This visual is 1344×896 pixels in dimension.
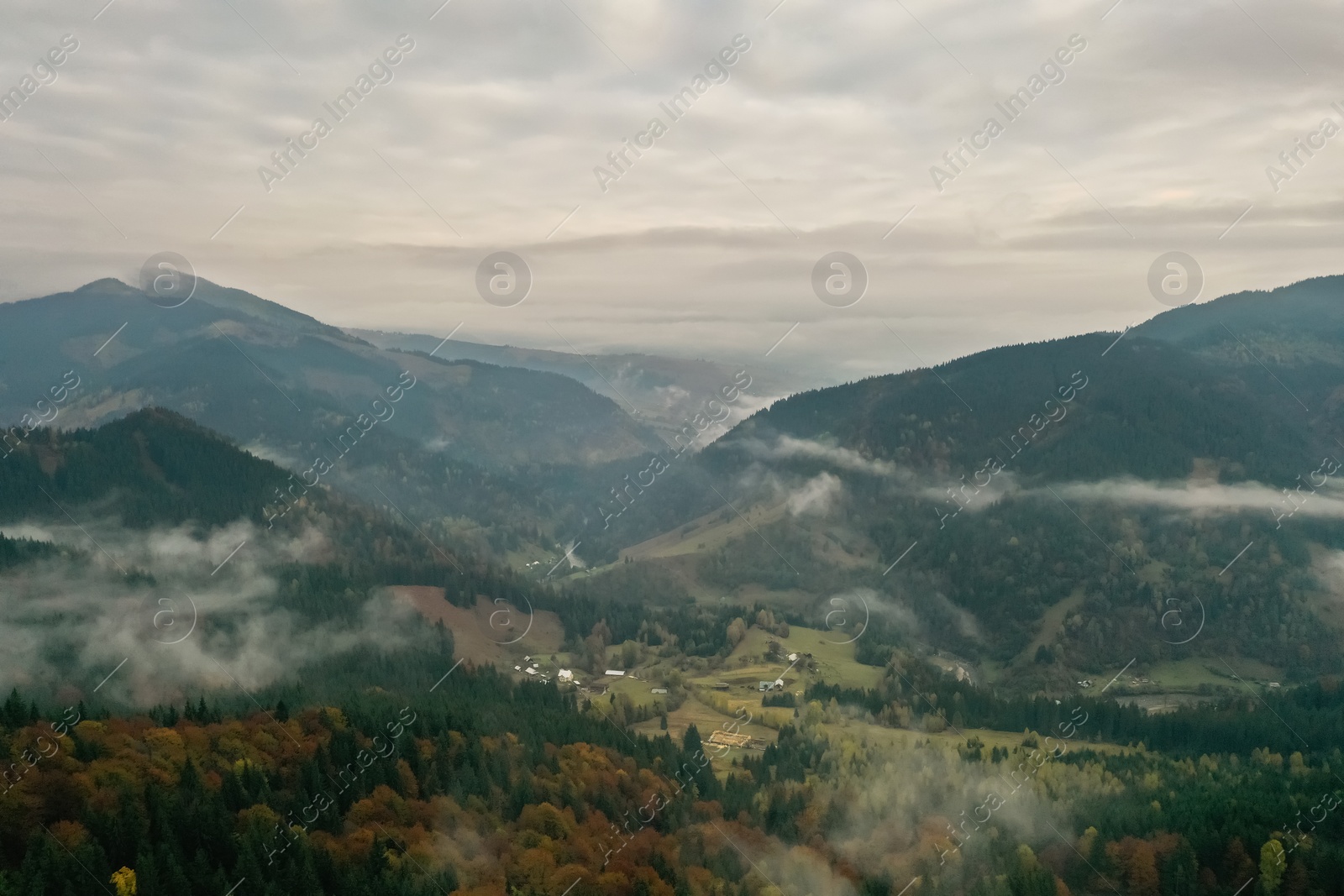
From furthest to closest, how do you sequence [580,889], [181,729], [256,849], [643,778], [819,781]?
[819,781] < [643,778] < [181,729] < [580,889] < [256,849]

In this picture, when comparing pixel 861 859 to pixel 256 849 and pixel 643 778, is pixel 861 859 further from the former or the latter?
pixel 256 849

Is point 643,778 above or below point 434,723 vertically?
below

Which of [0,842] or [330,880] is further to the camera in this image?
[330,880]

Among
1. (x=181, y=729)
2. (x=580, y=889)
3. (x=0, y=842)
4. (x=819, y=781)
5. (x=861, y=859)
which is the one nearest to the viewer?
(x=0, y=842)

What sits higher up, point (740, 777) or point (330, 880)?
point (330, 880)

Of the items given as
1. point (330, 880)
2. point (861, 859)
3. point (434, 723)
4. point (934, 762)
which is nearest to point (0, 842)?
point (330, 880)

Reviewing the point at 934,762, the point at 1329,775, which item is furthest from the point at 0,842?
the point at 1329,775

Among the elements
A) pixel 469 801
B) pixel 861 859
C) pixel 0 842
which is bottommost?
pixel 861 859

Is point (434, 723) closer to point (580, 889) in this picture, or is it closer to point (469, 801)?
point (469, 801)

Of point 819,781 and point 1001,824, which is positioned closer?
point 1001,824
